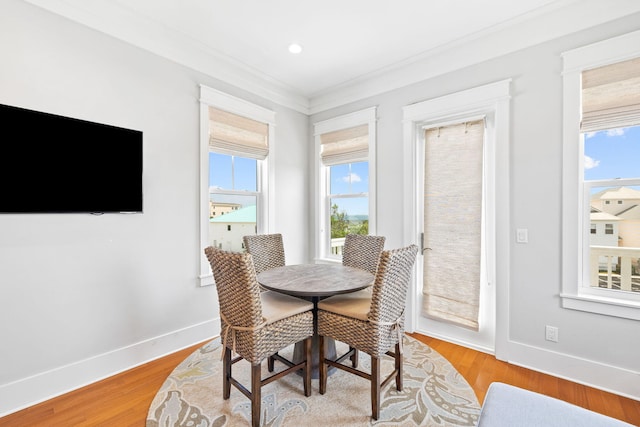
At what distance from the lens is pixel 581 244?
220 centimetres

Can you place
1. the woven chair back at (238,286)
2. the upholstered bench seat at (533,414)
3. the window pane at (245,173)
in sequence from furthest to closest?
the window pane at (245,173) → the woven chair back at (238,286) → the upholstered bench seat at (533,414)

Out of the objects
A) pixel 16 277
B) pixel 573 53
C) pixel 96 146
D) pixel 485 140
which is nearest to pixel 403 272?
pixel 485 140

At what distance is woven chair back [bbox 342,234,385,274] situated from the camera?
284 cm

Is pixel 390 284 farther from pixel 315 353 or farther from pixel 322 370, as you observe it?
pixel 315 353

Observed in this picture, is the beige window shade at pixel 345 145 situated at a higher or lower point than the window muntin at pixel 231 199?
higher

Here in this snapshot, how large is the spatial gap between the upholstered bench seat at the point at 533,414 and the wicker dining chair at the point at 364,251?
1.69 m

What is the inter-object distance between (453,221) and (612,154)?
1213 mm

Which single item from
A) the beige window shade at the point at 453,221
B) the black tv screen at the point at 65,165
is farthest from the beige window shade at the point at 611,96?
the black tv screen at the point at 65,165

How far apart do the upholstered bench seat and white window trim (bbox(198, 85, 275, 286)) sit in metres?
2.52

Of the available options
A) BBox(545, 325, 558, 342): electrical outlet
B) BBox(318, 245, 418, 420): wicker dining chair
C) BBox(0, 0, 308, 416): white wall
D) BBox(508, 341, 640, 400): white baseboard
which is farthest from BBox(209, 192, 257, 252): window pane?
BBox(545, 325, 558, 342): electrical outlet

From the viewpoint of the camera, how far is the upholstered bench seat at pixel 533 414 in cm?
99

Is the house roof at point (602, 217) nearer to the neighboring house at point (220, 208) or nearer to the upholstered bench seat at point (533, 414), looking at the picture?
the upholstered bench seat at point (533, 414)

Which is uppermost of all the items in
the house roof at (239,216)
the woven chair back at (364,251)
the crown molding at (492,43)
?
the crown molding at (492,43)

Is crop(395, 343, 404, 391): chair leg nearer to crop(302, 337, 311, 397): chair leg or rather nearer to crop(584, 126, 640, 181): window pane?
crop(302, 337, 311, 397): chair leg
